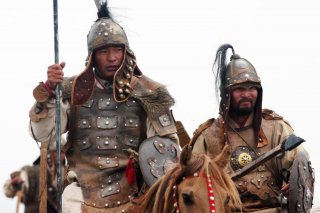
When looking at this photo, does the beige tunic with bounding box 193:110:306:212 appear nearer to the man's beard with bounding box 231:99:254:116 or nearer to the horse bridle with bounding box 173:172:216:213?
the man's beard with bounding box 231:99:254:116

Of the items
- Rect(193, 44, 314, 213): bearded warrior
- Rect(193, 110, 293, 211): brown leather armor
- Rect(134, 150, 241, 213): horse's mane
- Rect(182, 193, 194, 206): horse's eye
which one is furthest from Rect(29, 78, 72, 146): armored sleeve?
Rect(182, 193, 194, 206): horse's eye

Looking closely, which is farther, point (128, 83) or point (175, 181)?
point (128, 83)

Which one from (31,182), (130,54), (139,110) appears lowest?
(31,182)

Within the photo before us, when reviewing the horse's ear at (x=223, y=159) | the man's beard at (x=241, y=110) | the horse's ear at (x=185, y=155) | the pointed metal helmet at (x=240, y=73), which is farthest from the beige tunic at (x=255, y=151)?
the horse's ear at (x=185, y=155)

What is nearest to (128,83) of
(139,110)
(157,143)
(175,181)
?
(139,110)

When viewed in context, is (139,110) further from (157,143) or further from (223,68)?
(223,68)

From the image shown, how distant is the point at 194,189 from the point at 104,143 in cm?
212

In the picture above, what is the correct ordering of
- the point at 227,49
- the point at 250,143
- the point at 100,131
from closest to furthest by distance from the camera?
the point at 100,131 < the point at 250,143 < the point at 227,49

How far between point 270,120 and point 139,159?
8.97 ft

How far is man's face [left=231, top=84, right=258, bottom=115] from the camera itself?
8.94 m

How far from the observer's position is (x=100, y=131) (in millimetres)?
7457

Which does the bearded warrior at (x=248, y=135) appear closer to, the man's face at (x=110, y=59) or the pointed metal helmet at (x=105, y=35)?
the man's face at (x=110, y=59)

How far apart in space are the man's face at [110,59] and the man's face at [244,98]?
193 centimetres

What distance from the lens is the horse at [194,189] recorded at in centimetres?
539
